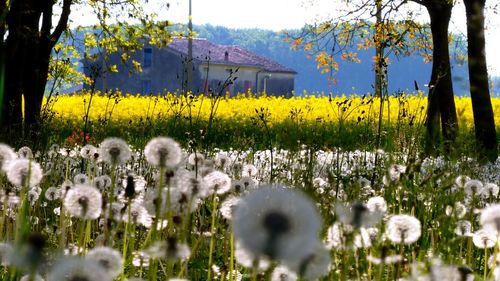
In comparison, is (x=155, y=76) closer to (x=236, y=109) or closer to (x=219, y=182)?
(x=236, y=109)

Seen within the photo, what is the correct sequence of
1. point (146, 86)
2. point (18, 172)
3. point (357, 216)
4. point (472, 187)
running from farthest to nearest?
1. point (146, 86)
2. point (472, 187)
3. point (18, 172)
4. point (357, 216)

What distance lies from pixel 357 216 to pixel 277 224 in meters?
0.44

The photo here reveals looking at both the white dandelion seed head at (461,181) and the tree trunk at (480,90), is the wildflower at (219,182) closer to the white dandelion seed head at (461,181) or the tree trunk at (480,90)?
the white dandelion seed head at (461,181)

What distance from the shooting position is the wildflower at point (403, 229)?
2092 millimetres

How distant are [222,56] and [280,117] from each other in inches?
2129

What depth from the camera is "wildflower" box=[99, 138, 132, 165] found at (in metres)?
2.60

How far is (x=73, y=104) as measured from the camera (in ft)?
86.7

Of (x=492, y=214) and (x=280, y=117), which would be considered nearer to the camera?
(x=492, y=214)

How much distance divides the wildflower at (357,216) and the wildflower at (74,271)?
0.53m

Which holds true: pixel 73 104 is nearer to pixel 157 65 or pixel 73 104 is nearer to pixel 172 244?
pixel 172 244

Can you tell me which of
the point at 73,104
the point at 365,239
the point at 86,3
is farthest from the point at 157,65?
the point at 365,239

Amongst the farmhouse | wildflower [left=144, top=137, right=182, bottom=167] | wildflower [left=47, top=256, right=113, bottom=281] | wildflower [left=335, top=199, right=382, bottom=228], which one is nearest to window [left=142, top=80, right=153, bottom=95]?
the farmhouse

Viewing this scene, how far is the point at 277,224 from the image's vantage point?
1.23 metres

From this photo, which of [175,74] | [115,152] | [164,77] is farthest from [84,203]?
[164,77]
